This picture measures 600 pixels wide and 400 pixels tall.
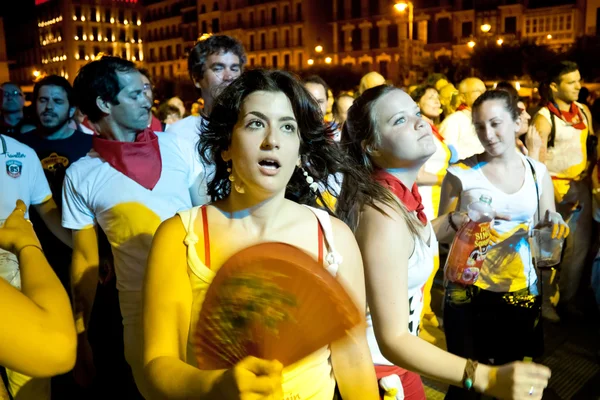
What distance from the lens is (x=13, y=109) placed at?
6.50m

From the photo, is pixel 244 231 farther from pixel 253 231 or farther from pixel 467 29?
pixel 467 29

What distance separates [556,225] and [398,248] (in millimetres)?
1404

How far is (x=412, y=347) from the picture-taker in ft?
6.54

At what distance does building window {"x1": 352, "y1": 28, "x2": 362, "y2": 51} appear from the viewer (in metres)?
57.5

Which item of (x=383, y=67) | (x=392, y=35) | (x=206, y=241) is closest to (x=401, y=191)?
(x=206, y=241)

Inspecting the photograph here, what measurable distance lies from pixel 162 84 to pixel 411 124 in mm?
66251

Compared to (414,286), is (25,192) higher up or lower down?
higher up

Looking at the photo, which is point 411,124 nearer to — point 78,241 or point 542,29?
point 78,241

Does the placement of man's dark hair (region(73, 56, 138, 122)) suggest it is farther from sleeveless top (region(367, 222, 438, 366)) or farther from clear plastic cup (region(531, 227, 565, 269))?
clear plastic cup (region(531, 227, 565, 269))

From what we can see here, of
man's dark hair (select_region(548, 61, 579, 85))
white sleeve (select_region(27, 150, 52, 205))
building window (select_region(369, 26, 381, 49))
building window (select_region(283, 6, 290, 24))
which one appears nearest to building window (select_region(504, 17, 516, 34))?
building window (select_region(369, 26, 381, 49))

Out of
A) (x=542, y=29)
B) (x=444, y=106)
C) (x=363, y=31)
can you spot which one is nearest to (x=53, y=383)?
(x=444, y=106)

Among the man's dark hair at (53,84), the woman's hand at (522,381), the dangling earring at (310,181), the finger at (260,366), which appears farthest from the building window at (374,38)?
the finger at (260,366)

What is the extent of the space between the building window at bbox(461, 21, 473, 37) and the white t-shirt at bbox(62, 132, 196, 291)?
175 feet

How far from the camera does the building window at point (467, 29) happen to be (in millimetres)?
51625
